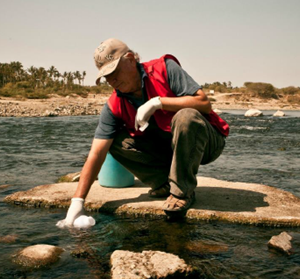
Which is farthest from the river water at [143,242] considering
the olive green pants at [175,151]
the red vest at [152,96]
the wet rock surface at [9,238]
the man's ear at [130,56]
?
the man's ear at [130,56]

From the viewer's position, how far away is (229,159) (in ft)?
25.3

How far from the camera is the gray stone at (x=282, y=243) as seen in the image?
2535 mm

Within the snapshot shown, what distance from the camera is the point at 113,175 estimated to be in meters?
4.17

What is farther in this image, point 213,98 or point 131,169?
point 213,98

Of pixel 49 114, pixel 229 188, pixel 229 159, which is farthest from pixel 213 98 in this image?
pixel 229 188

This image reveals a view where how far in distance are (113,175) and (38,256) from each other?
1783mm

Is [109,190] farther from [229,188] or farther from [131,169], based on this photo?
[229,188]

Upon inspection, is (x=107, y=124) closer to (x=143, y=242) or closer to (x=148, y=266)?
(x=143, y=242)

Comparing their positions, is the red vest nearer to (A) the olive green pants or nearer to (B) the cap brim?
(A) the olive green pants

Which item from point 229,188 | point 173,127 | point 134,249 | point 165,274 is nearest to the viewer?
point 165,274

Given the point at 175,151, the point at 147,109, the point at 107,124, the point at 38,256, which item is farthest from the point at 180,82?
the point at 38,256

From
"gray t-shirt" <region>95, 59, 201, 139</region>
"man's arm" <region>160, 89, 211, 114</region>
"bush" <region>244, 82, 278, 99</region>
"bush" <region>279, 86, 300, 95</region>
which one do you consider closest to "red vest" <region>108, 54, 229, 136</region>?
"gray t-shirt" <region>95, 59, 201, 139</region>

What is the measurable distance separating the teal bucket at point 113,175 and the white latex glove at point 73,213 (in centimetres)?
93

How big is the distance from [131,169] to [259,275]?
1.67m
